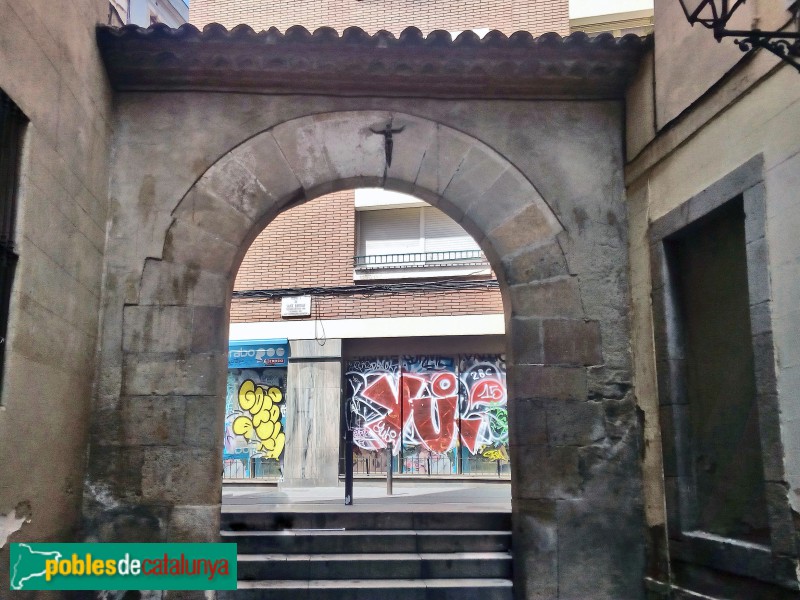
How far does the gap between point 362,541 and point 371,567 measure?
10.2 inches

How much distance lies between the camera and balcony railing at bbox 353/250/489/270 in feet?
44.2

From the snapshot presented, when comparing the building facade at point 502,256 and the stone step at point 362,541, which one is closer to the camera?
the building facade at point 502,256

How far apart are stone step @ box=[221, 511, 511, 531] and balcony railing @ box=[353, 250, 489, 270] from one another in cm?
738

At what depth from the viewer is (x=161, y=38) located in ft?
19.0

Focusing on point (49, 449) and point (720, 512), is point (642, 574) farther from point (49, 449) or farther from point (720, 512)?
point (49, 449)

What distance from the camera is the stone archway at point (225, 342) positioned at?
18.0 ft

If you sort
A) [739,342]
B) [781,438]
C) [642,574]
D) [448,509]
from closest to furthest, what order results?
[781,438], [739,342], [642,574], [448,509]

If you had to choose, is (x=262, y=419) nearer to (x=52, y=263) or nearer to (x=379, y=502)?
(x=379, y=502)

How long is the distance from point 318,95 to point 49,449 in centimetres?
315

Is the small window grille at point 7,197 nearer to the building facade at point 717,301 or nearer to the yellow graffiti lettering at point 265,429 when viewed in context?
the building facade at point 717,301

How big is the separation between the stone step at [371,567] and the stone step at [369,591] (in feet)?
0.34

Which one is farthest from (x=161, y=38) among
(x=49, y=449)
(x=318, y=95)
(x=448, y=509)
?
(x=448, y=509)

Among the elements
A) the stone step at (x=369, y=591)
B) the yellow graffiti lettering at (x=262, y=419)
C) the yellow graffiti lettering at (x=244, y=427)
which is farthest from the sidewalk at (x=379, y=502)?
the yellow graffiti lettering at (x=244, y=427)

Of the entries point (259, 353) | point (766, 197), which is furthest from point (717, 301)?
point (259, 353)
